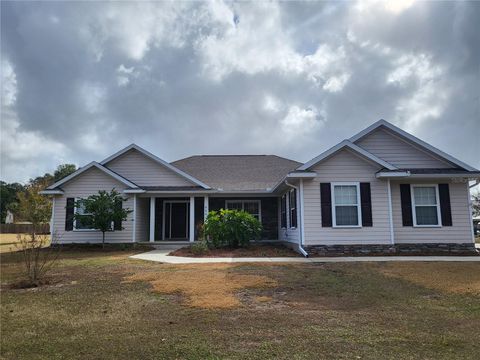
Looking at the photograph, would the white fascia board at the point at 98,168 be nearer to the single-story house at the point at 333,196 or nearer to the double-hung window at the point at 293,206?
the single-story house at the point at 333,196

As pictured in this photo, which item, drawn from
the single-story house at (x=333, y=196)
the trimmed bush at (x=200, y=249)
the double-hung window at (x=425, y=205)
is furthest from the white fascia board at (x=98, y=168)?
the double-hung window at (x=425, y=205)

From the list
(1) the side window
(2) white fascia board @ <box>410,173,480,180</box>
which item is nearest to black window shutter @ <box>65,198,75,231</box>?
(1) the side window

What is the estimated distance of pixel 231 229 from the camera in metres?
15.3

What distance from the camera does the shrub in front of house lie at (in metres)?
15.4

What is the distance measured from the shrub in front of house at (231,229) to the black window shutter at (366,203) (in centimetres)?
448

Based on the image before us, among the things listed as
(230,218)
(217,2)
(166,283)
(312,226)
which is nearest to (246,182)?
(230,218)

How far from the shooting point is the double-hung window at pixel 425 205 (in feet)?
47.4

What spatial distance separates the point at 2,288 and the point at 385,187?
40.9ft

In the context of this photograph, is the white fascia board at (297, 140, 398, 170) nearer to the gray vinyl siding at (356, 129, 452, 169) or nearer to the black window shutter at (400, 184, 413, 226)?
the black window shutter at (400, 184, 413, 226)

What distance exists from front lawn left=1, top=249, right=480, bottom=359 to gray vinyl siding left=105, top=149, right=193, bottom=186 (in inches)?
395

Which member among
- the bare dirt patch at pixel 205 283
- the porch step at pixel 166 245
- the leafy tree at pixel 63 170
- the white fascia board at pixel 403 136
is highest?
the leafy tree at pixel 63 170

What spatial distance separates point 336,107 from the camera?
18.4 m

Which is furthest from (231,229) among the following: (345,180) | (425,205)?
(425,205)

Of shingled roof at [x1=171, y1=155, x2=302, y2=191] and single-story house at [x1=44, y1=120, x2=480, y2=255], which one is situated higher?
shingled roof at [x1=171, y1=155, x2=302, y2=191]
